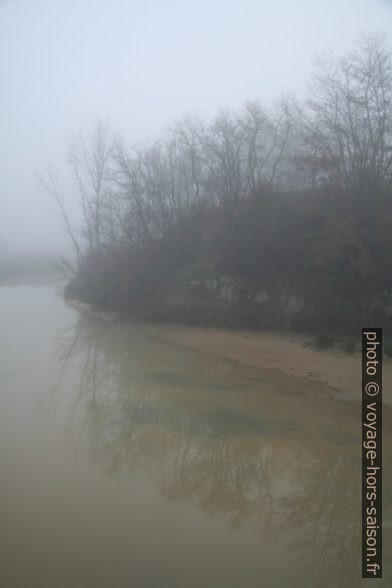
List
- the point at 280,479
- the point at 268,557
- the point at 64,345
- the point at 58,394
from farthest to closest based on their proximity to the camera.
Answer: the point at 64,345 → the point at 58,394 → the point at 280,479 → the point at 268,557

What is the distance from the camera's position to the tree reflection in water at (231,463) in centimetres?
669

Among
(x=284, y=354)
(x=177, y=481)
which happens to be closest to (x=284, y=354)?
(x=284, y=354)

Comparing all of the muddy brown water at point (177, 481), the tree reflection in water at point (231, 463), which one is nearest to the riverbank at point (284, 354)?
the muddy brown water at point (177, 481)

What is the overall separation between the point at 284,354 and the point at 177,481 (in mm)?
9171

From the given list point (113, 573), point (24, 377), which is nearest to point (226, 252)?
point (24, 377)

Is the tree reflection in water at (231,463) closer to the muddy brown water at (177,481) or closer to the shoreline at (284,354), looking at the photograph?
the muddy brown water at (177,481)

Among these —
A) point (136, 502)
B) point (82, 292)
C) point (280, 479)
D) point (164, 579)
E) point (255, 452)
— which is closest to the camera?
point (164, 579)

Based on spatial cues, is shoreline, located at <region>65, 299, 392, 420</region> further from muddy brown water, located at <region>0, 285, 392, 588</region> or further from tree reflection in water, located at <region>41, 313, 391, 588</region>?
tree reflection in water, located at <region>41, 313, 391, 588</region>

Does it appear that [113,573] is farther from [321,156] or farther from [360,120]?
[360,120]

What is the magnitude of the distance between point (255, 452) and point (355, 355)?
7485mm

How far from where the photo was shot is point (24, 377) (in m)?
14.5

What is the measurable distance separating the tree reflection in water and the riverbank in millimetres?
2577

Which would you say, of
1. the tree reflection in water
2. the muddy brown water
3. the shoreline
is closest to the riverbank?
the shoreline

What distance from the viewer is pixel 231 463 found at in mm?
9086
